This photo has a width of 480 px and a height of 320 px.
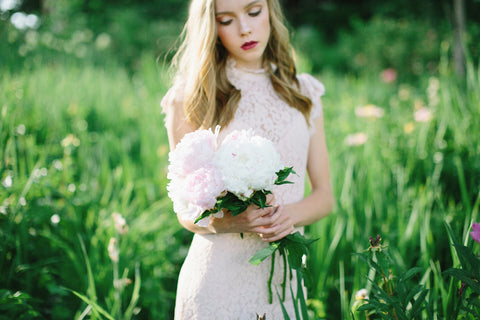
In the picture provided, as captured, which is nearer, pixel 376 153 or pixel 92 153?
pixel 376 153

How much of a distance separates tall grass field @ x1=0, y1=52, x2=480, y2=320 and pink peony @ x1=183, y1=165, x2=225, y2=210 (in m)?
0.51

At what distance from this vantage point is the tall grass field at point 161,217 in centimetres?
163

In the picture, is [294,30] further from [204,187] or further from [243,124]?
[204,187]

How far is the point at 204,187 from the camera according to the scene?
946 mm

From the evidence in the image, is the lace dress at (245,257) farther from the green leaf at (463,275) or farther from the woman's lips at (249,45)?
the green leaf at (463,275)

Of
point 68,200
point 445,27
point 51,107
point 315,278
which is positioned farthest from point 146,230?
point 445,27

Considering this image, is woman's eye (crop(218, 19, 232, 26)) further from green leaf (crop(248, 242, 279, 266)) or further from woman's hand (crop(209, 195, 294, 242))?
green leaf (crop(248, 242, 279, 266))

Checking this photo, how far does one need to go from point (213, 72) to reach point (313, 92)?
0.41 m

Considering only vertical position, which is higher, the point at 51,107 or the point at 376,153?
the point at 51,107

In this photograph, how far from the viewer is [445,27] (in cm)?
702

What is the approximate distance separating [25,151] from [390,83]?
214 inches

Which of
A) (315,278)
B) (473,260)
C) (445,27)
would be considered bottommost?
(315,278)

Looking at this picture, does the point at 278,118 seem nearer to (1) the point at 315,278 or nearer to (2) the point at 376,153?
(1) the point at 315,278

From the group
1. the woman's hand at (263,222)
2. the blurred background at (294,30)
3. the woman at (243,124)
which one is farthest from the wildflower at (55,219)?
the blurred background at (294,30)
